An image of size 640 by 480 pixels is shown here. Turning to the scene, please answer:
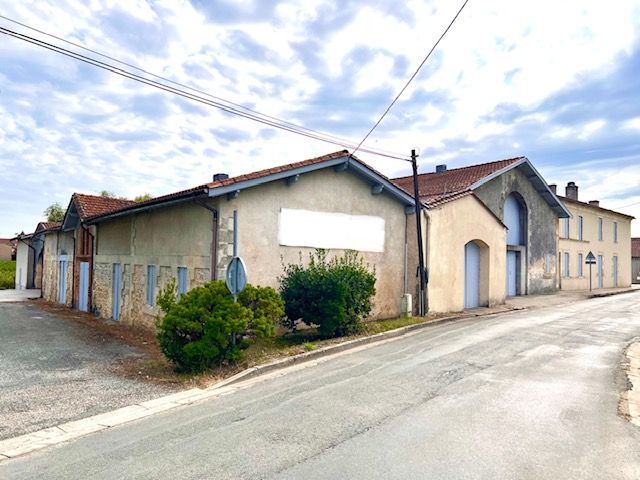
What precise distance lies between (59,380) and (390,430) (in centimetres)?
586

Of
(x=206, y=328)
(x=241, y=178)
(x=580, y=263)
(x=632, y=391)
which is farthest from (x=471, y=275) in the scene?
(x=580, y=263)

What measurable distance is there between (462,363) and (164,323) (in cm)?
528

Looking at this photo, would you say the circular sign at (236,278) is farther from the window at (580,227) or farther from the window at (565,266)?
the window at (580,227)

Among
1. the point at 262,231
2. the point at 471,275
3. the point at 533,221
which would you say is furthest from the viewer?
the point at 533,221

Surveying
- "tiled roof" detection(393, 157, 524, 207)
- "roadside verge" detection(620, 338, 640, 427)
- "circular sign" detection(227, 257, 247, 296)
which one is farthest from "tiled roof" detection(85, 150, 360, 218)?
"tiled roof" detection(393, 157, 524, 207)

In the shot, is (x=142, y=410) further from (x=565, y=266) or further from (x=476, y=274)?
(x=565, y=266)

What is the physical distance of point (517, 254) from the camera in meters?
24.4

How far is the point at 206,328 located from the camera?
7.98 metres

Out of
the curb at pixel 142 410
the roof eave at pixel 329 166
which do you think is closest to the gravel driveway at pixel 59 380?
the curb at pixel 142 410

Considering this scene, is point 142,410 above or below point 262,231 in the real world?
below

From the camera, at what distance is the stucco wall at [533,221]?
906 inches

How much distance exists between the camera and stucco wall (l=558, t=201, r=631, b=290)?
29.3 metres

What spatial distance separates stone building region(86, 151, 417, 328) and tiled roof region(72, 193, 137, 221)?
109 centimetres

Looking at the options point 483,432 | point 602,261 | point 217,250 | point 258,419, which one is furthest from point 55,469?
point 602,261
